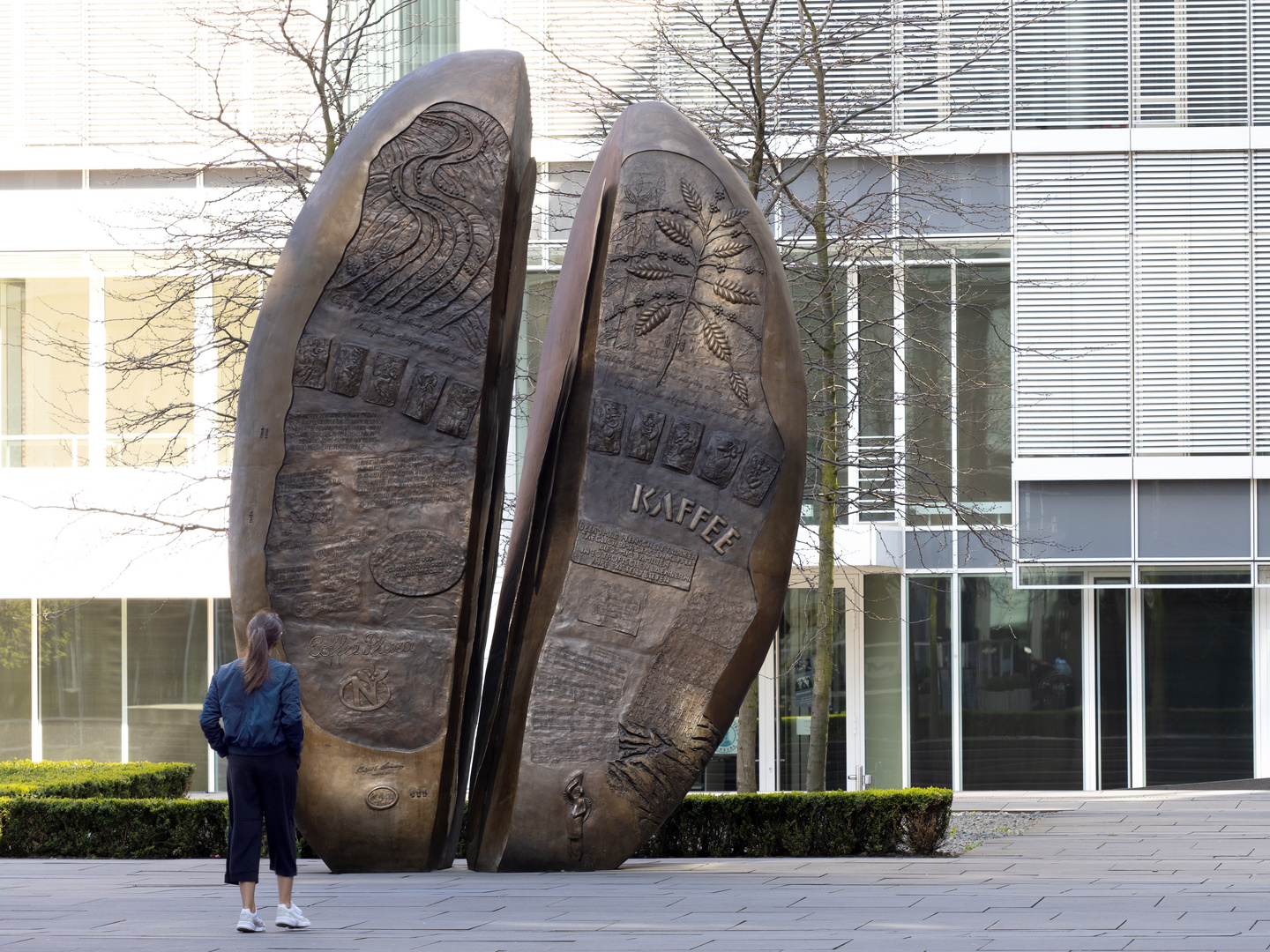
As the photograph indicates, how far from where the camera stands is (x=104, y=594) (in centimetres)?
1988

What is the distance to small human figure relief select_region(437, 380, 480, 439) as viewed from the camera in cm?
923

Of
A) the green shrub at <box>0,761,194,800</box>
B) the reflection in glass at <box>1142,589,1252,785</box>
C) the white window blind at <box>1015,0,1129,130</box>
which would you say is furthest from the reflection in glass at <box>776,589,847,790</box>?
the green shrub at <box>0,761,194,800</box>

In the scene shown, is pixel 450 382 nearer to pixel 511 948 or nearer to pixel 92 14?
pixel 511 948

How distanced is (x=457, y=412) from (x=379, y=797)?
236cm

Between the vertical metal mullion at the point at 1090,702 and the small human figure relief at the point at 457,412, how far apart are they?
39.2ft

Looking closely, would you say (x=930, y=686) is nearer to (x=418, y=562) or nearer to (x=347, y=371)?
(x=418, y=562)

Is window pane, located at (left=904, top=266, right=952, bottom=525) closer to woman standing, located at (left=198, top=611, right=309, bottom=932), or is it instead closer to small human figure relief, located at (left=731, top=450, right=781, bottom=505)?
small human figure relief, located at (left=731, top=450, right=781, bottom=505)

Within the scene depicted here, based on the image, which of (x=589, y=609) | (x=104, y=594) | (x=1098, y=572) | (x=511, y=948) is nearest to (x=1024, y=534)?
(x=1098, y=572)

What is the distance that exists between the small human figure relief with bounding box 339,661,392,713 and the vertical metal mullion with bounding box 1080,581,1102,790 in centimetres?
1234

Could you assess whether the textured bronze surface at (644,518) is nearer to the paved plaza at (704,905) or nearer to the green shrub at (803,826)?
the paved plaza at (704,905)

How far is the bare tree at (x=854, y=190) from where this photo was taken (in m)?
13.1

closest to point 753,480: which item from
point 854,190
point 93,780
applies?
point 93,780

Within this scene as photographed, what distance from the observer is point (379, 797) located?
8.87m
